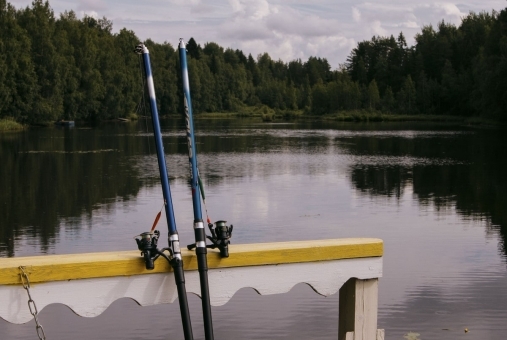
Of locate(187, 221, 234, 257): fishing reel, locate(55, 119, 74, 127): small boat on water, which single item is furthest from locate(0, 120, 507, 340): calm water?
locate(55, 119, 74, 127): small boat on water

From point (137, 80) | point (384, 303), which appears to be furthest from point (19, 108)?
point (384, 303)

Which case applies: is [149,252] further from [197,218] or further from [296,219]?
[296,219]

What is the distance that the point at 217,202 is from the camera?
63.7ft

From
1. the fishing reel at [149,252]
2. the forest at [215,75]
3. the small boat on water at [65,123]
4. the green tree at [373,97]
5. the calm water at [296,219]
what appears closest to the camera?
the fishing reel at [149,252]

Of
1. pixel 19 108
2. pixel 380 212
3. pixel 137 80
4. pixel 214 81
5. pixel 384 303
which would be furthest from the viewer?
pixel 214 81

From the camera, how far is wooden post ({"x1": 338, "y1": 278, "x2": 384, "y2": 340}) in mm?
4082

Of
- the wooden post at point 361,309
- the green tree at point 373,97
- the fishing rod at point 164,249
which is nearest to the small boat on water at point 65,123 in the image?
the green tree at point 373,97

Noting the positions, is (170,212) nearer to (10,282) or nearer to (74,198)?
(10,282)

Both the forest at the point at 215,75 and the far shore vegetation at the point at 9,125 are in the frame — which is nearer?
the far shore vegetation at the point at 9,125

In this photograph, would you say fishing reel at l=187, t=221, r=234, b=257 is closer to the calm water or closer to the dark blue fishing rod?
the dark blue fishing rod

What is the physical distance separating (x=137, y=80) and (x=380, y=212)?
91.8m

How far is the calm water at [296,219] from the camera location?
8500mm

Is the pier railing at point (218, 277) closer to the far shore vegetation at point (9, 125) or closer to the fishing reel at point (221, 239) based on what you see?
the fishing reel at point (221, 239)

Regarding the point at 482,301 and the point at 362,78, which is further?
the point at 362,78
